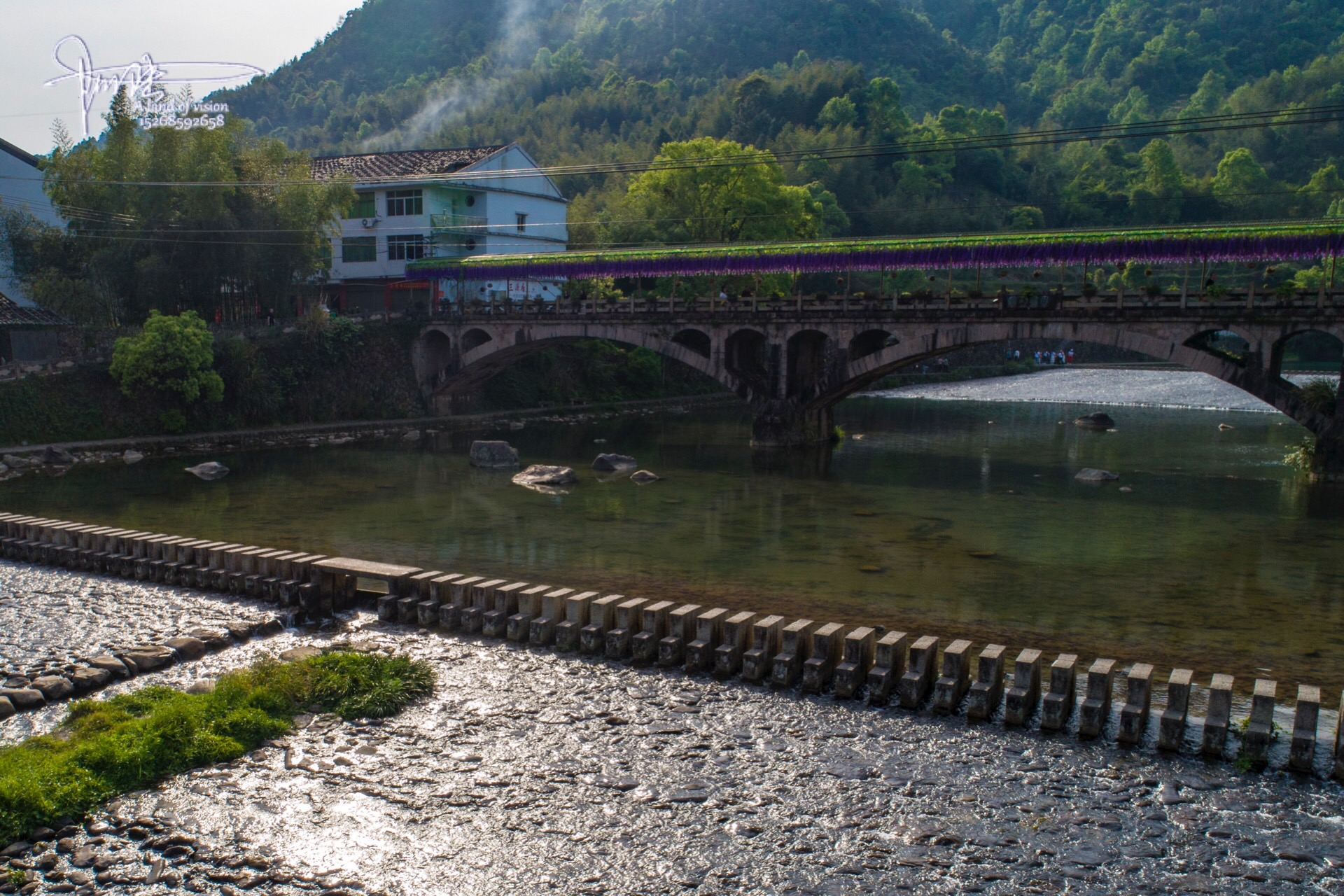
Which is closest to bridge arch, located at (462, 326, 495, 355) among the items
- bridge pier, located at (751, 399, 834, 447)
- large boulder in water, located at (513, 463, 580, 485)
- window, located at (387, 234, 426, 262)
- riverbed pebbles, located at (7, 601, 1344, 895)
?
window, located at (387, 234, 426, 262)

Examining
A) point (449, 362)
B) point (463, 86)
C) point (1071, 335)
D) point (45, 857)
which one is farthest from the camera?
point (463, 86)

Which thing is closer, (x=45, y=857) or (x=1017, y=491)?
(x=45, y=857)

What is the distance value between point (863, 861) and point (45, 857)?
30.3ft

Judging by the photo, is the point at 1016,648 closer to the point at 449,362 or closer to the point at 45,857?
the point at 45,857

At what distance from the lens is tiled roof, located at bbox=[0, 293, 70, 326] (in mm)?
46469

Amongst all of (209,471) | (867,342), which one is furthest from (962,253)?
(209,471)

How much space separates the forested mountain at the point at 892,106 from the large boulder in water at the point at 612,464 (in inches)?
1352

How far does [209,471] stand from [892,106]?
11287 cm

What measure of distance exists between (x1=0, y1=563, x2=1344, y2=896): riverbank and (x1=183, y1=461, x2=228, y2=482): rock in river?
28411mm

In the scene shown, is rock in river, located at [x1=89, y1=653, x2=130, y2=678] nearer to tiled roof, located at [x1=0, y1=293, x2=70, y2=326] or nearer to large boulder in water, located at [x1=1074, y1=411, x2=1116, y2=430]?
tiled roof, located at [x1=0, y1=293, x2=70, y2=326]

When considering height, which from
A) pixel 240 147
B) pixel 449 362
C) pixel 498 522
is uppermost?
pixel 240 147

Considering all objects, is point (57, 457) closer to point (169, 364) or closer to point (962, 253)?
point (169, 364)

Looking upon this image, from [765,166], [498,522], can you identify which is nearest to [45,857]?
[498,522]

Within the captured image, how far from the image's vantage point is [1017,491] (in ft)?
129
